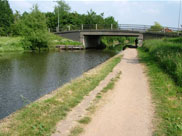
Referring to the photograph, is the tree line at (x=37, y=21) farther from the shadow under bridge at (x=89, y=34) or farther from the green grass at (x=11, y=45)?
the shadow under bridge at (x=89, y=34)

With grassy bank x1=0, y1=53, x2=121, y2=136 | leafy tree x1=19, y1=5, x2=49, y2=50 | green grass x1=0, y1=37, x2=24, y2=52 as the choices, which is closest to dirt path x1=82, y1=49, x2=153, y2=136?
grassy bank x1=0, y1=53, x2=121, y2=136

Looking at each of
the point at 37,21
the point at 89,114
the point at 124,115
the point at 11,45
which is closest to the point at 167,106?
the point at 124,115

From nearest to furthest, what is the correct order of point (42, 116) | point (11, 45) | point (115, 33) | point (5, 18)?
point (42, 116), point (11, 45), point (115, 33), point (5, 18)

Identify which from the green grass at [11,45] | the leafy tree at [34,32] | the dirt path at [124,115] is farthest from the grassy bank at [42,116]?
the leafy tree at [34,32]

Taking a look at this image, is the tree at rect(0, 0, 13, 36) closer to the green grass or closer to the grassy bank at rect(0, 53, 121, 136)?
the green grass

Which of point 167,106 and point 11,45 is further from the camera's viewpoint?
point 11,45

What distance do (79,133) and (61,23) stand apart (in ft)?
190

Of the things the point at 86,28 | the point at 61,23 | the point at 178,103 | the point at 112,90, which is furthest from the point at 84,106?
the point at 61,23

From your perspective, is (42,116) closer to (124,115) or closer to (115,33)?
(124,115)

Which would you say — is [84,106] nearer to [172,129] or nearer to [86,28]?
[172,129]

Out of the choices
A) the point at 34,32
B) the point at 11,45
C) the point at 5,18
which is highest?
the point at 5,18

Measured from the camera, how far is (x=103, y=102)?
6301 mm

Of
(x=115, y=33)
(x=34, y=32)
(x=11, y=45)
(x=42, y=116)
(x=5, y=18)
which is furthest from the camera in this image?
(x=5, y=18)

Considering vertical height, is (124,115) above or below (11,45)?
below
